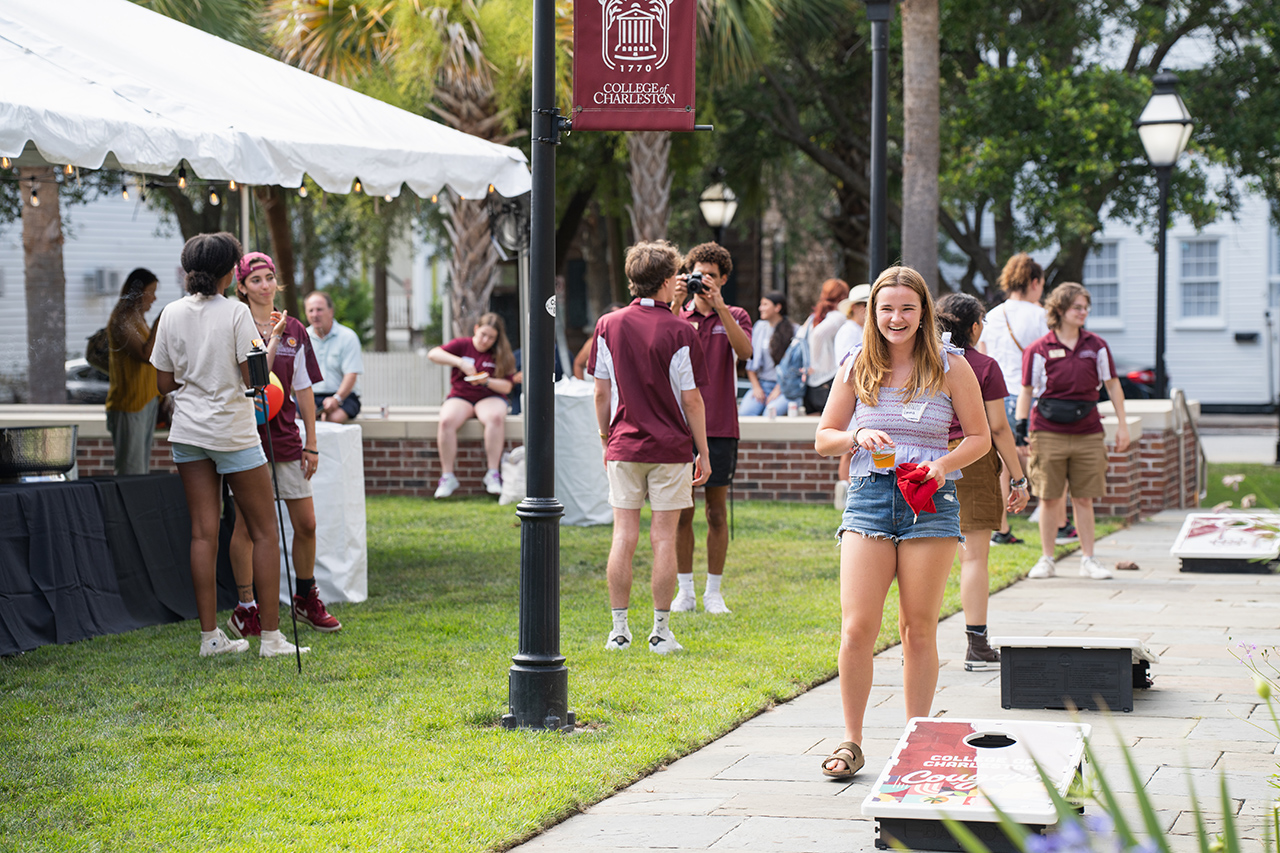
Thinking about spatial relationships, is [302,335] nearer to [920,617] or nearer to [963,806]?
[920,617]

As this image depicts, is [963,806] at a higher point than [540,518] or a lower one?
lower

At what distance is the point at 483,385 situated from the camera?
13328 millimetres

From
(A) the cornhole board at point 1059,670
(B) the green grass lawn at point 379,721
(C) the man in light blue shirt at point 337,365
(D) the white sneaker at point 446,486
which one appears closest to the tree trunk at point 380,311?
(D) the white sneaker at point 446,486

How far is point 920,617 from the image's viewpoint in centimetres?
473

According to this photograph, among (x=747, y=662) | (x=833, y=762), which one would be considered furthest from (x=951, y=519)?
(x=747, y=662)

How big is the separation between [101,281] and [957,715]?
32296mm

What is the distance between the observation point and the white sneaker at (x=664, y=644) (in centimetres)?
682

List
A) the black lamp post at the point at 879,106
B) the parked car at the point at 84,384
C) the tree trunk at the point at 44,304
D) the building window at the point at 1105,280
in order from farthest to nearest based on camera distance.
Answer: the building window at the point at 1105,280 → the parked car at the point at 84,384 → the tree trunk at the point at 44,304 → the black lamp post at the point at 879,106

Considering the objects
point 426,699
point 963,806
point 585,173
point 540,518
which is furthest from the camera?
point 585,173

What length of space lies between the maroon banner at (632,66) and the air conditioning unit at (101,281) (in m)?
31.0

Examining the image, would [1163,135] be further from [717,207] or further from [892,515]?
Result: [892,515]

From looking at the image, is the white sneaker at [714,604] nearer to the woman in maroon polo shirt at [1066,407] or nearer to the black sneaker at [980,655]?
the black sneaker at [980,655]

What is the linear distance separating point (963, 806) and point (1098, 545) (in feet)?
24.4

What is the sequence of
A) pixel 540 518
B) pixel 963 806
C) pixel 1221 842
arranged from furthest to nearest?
pixel 540 518, pixel 963 806, pixel 1221 842
